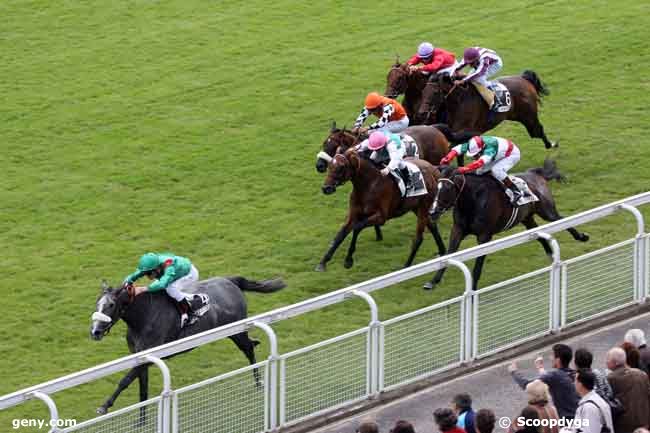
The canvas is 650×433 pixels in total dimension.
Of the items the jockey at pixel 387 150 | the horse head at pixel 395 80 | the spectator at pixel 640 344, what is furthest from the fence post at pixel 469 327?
the horse head at pixel 395 80

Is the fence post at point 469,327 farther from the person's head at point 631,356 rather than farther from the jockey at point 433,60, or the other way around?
the jockey at point 433,60

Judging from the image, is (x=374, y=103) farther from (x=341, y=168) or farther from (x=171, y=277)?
(x=171, y=277)

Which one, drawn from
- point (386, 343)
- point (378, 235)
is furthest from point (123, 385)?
point (378, 235)

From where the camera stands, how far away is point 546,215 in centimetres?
1390

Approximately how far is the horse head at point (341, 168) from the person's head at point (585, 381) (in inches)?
206

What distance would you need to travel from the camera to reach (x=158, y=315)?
37.2ft

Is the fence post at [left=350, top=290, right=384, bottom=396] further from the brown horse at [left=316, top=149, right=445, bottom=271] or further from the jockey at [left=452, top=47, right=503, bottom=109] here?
the jockey at [left=452, top=47, right=503, bottom=109]

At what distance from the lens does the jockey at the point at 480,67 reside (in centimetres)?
1622

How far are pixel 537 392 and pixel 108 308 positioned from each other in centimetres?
363

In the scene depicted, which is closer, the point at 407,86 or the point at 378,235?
the point at 378,235

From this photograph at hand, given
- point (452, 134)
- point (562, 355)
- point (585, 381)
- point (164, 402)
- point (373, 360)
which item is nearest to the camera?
point (585, 381)

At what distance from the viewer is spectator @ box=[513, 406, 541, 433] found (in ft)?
27.6

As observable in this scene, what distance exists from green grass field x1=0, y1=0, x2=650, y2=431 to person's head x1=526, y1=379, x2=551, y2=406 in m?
3.98

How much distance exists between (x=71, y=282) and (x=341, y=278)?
2.54 m
